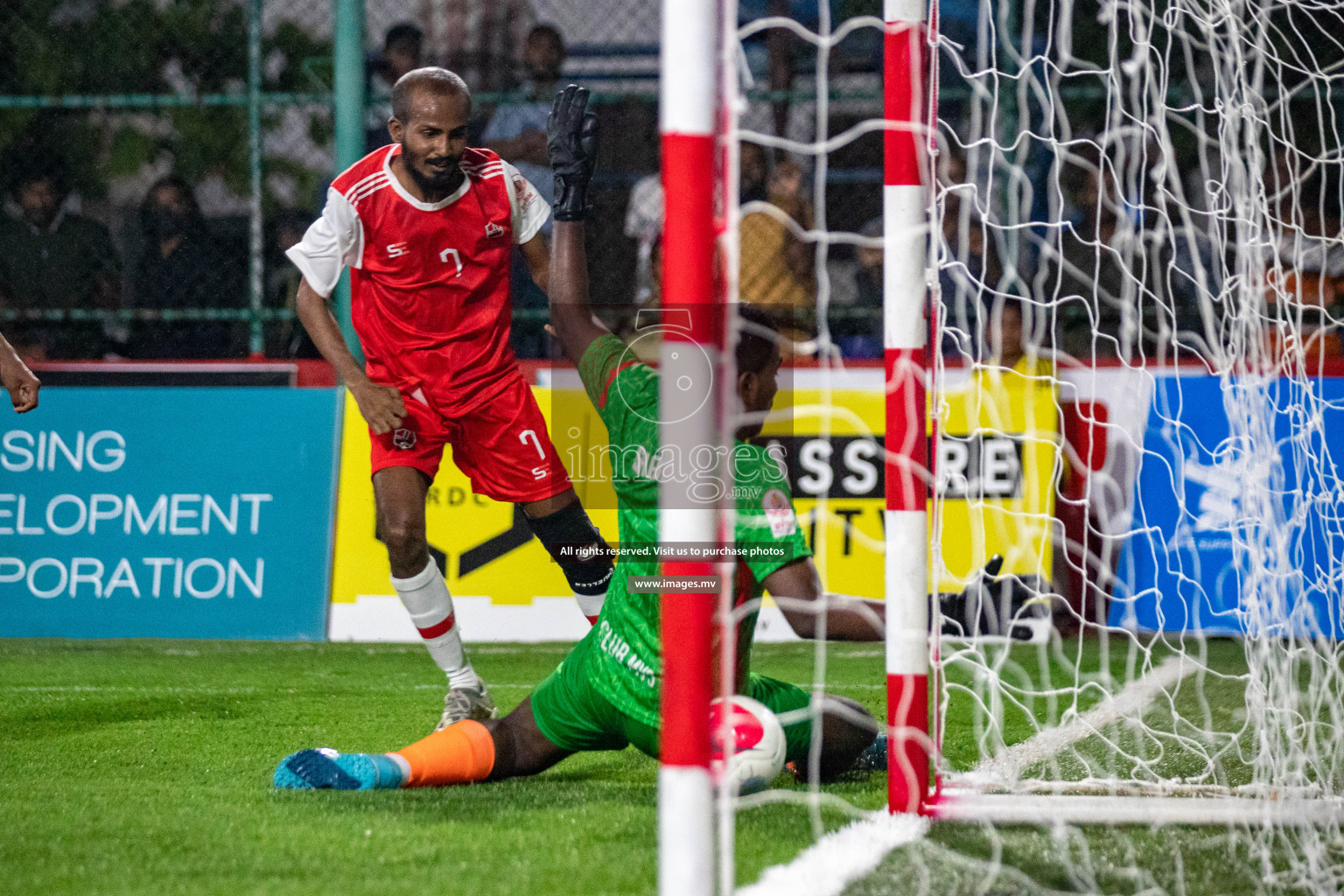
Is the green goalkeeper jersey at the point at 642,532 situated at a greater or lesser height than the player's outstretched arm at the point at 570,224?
lesser

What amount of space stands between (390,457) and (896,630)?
2.14 m

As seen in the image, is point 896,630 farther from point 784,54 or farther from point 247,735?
point 784,54

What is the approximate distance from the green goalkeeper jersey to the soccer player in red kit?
4.63 feet

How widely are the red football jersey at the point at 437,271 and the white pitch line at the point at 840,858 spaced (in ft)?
7.62

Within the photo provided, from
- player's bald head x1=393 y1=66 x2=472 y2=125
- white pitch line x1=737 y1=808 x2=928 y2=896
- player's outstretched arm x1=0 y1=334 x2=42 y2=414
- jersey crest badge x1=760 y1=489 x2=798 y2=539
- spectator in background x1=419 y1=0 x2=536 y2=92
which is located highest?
spectator in background x1=419 y1=0 x2=536 y2=92

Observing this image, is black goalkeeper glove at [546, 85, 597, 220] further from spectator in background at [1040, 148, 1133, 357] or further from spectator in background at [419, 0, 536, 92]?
spectator in background at [419, 0, 536, 92]

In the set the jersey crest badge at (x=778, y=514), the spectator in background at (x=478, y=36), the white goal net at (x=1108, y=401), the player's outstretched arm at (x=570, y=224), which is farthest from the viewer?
the spectator in background at (x=478, y=36)

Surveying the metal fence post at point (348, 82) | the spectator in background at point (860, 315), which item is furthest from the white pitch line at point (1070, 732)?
the metal fence post at point (348, 82)

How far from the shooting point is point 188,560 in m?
6.17

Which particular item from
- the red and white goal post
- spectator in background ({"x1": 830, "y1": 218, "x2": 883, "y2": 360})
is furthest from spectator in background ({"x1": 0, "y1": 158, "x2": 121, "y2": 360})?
the red and white goal post

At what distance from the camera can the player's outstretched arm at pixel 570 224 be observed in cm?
338

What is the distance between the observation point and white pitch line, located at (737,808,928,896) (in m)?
2.35

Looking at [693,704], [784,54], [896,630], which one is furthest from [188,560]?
[693,704]

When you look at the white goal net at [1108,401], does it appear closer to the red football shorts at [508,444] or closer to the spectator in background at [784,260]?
the spectator in background at [784,260]
